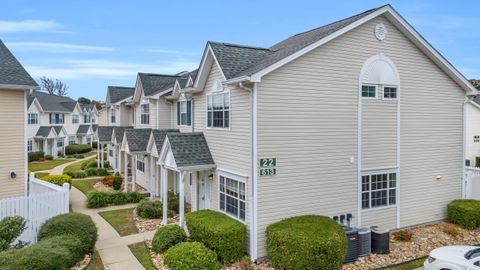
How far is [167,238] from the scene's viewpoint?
12328 mm

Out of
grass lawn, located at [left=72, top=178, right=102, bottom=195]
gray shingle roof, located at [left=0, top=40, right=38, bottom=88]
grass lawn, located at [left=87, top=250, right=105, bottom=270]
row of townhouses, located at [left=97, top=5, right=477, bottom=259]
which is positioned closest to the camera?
grass lawn, located at [left=87, top=250, right=105, bottom=270]

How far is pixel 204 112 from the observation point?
50.5ft

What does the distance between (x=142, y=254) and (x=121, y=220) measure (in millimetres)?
5268

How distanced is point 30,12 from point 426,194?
2364cm

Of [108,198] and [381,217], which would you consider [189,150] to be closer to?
[381,217]

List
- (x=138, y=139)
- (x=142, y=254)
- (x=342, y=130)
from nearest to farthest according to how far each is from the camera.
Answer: (x=142, y=254) → (x=342, y=130) → (x=138, y=139)

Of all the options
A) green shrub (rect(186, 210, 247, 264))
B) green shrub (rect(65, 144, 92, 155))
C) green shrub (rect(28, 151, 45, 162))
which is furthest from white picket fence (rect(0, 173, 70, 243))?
green shrub (rect(65, 144, 92, 155))

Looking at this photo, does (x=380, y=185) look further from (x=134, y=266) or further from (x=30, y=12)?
(x=30, y=12)

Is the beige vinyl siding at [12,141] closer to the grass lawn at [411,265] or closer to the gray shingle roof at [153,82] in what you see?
the gray shingle roof at [153,82]

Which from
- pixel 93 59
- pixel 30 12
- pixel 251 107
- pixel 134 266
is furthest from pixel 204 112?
pixel 93 59

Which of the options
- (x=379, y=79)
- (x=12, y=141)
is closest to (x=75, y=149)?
(x=12, y=141)

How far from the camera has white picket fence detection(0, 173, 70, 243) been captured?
11906 millimetres

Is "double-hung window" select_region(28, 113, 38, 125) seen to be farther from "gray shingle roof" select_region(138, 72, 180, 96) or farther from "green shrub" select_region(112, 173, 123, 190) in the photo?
"gray shingle roof" select_region(138, 72, 180, 96)

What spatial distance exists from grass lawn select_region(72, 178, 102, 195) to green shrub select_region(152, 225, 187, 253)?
1431 centimetres
